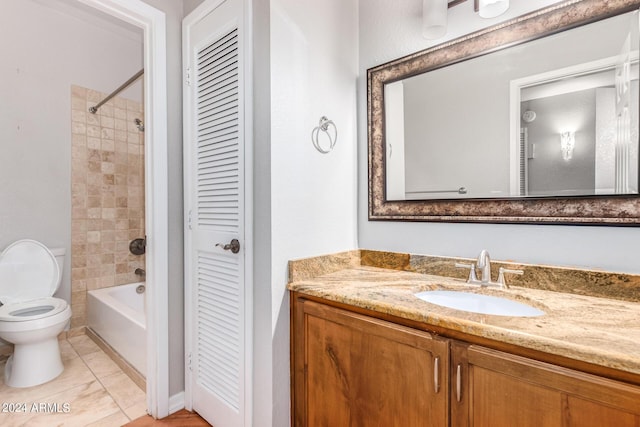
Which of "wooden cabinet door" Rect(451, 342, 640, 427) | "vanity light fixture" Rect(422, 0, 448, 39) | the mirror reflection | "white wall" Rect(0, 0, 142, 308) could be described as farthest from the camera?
"white wall" Rect(0, 0, 142, 308)

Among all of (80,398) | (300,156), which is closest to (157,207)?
(300,156)

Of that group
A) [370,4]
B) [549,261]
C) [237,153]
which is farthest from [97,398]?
[370,4]

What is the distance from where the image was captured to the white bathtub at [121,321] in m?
2.02

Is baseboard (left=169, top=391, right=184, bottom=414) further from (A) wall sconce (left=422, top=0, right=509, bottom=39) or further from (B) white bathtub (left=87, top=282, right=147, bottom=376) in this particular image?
(A) wall sconce (left=422, top=0, right=509, bottom=39)

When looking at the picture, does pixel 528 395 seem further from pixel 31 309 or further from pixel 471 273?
pixel 31 309

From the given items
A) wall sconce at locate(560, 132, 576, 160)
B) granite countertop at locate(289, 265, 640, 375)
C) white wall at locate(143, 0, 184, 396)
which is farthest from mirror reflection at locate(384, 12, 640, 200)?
white wall at locate(143, 0, 184, 396)

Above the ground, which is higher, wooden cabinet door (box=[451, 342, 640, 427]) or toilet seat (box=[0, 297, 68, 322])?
wooden cabinet door (box=[451, 342, 640, 427])

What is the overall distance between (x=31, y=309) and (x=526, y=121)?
3.14 metres

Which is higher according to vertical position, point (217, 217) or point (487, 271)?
point (217, 217)

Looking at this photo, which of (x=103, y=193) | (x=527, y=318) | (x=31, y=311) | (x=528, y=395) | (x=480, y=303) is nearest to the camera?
(x=528, y=395)

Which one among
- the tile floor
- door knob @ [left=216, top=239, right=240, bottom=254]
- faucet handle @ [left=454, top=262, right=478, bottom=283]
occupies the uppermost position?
door knob @ [left=216, top=239, right=240, bottom=254]

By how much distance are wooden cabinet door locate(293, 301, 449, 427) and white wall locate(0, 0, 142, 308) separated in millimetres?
2417

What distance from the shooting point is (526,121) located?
125 cm

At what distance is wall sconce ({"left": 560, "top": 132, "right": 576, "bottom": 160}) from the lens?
3.80 feet
